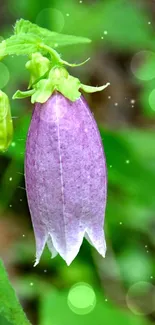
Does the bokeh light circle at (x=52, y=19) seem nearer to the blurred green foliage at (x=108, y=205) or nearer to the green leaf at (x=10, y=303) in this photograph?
the blurred green foliage at (x=108, y=205)

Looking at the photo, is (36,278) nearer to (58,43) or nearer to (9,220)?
(9,220)

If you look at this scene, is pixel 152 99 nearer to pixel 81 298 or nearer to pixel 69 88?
pixel 81 298

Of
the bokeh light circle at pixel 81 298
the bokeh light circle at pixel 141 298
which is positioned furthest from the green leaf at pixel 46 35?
the bokeh light circle at pixel 141 298

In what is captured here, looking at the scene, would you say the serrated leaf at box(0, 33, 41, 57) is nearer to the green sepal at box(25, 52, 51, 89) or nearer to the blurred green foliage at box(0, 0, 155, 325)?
the green sepal at box(25, 52, 51, 89)

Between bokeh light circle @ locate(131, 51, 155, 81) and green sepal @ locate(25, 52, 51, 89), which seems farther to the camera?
bokeh light circle @ locate(131, 51, 155, 81)

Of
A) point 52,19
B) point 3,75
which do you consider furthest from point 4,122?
point 52,19

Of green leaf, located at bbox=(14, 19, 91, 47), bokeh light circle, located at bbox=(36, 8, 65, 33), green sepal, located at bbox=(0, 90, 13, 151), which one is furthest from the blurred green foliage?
green leaf, located at bbox=(14, 19, 91, 47)
